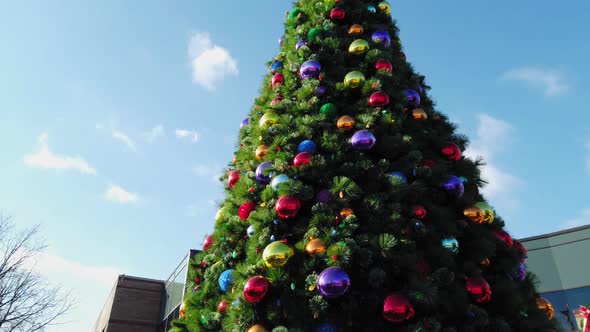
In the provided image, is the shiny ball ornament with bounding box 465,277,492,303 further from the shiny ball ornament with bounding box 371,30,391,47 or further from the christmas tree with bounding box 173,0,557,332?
the shiny ball ornament with bounding box 371,30,391,47

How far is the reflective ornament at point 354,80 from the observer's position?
12.9 feet

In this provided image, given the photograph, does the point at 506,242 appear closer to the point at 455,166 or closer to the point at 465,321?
the point at 455,166

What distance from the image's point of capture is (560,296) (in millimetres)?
14742

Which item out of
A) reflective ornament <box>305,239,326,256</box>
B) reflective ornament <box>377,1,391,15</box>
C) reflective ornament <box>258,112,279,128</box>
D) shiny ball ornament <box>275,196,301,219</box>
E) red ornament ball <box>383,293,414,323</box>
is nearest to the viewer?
red ornament ball <box>383,293,414,323</box>

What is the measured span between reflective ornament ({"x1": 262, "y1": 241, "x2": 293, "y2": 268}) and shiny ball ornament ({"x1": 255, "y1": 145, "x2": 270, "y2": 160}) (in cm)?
112

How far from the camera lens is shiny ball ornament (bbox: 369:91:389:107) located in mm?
3752

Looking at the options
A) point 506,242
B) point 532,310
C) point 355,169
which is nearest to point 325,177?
point 355,169

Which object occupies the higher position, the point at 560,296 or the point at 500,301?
the point at 560,296

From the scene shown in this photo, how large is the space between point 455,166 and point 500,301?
1267 mm

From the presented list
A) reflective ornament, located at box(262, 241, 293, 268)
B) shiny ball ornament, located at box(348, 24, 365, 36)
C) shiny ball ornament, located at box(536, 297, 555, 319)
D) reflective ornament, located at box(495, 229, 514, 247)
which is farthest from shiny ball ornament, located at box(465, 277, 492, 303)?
shiny ball ornament, located at box(348, 24, 365, 36)

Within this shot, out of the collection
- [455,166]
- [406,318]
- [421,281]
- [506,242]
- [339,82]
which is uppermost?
[339,82]

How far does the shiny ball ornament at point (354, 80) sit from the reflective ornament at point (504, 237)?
1.78m

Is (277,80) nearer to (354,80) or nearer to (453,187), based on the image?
(354,80)

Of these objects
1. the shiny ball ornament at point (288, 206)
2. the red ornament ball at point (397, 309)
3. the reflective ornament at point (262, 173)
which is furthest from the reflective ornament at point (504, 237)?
the reflective ornament at point (262, 173)
